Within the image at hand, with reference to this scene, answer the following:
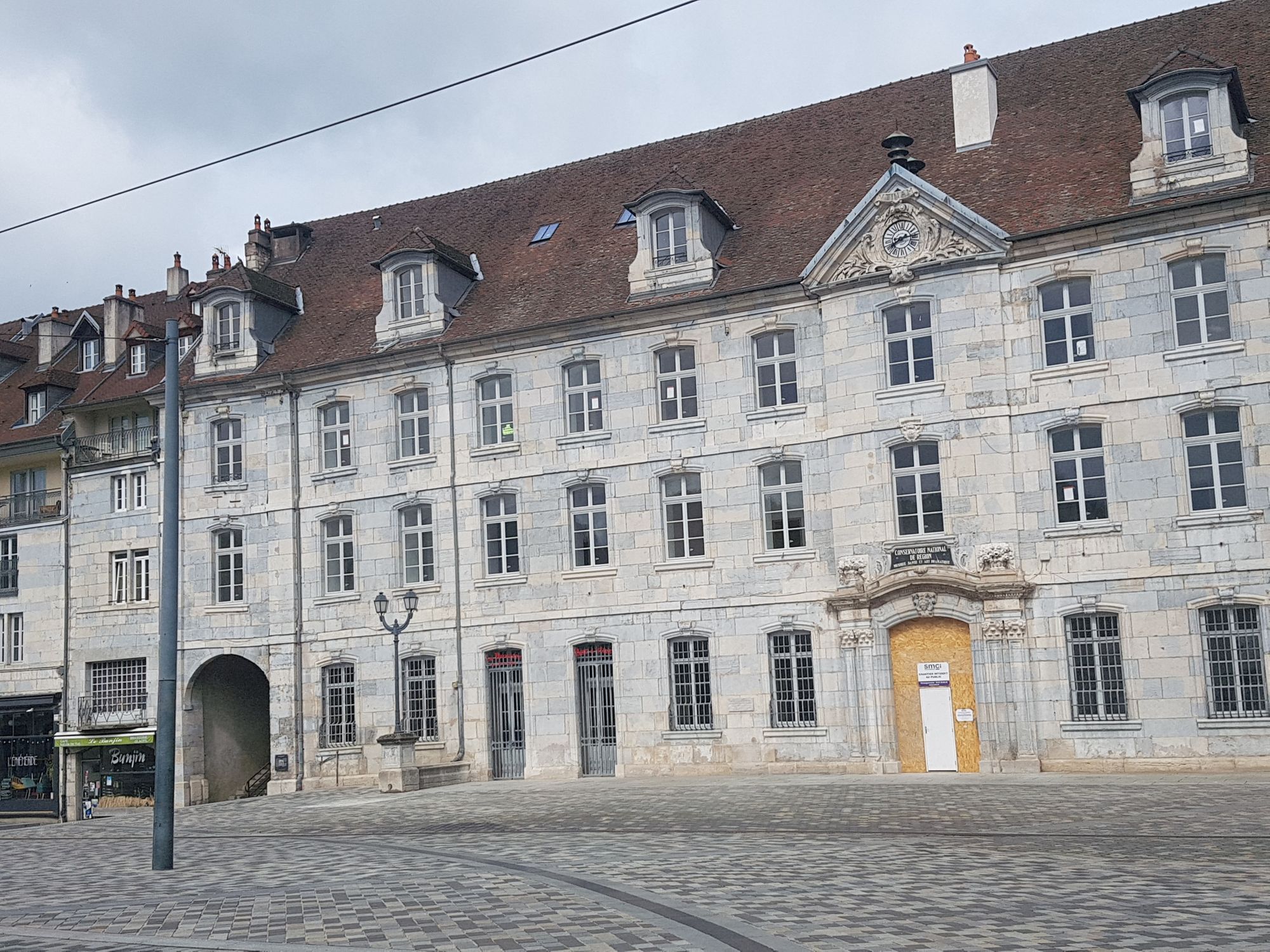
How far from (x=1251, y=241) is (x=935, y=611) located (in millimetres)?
8685

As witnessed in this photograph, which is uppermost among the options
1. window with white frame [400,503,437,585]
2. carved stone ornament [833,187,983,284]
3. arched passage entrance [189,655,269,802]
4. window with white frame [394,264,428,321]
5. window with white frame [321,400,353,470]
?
window with white frame [394,264,428,321]

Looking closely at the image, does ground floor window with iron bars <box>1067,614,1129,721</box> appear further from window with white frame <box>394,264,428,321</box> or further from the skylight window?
window with white frame <box>394,264,428,321</box>

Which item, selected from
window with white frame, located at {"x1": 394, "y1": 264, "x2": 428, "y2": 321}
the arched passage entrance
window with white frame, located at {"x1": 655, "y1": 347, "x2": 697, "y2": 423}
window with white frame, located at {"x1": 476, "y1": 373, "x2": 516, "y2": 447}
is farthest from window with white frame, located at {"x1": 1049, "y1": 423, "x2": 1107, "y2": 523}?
the arched passage entrance

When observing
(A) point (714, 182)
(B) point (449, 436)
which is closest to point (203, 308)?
(B) point (449, 436)

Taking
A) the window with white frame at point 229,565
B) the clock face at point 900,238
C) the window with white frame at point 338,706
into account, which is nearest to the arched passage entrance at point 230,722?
the window with white frame at point 229,565

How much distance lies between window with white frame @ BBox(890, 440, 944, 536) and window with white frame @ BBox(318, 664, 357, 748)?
45.4 feet

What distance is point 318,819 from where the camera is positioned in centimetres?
2433

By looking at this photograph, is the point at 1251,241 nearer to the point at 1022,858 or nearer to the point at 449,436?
the point at 1022,858

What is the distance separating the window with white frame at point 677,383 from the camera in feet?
99.5

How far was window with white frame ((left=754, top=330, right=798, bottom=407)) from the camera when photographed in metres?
29.3

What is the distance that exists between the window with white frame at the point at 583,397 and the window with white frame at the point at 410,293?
438cm

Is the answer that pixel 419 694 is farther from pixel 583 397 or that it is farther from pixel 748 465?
pixel 748 465

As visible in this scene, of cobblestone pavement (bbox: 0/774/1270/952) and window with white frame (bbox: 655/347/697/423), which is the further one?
window with white frame (bbox: 655/347/697/423)

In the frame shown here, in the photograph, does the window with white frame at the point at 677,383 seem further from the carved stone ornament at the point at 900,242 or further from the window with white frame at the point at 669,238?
the carved stone ornament at the point at 900,242
